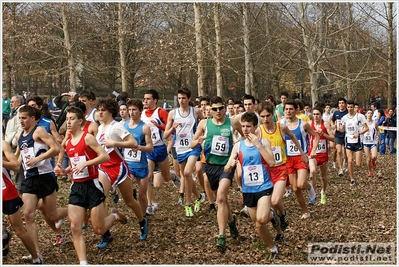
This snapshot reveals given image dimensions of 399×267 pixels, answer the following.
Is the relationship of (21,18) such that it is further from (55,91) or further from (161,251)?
(55,91)

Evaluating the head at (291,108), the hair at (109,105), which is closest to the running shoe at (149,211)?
the hair at (109,105)

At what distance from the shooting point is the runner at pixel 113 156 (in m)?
7.55

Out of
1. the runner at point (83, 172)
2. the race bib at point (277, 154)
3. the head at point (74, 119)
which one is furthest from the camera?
the race bib at point (277, 154)

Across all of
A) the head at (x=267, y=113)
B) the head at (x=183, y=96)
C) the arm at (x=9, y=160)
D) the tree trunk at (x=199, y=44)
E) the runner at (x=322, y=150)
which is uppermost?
the tree trunk at (x=199, y=44)

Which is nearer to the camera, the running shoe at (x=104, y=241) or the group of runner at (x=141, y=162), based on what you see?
the group of runner at (x=141, y=162)

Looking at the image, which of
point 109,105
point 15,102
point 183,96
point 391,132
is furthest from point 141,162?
point 391,132

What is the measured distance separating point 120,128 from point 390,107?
18.5 meters

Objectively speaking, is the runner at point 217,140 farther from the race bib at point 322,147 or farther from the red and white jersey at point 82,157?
the race bib at point 322,147

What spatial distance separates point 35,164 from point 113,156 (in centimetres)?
122

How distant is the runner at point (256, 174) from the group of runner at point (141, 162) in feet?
0.04

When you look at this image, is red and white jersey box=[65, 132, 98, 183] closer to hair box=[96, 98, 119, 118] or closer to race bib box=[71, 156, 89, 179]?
race bib box=[71, 156, 89, 179]

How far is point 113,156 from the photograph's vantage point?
25.6 ft

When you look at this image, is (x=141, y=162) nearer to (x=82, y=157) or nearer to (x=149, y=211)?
(x=149, y=211)

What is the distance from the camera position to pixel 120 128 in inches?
304
